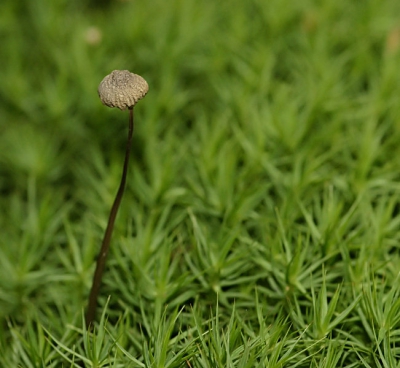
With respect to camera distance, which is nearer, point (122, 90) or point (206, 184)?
point (122, 90)

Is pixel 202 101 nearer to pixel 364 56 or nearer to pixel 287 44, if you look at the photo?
pixel 287 44

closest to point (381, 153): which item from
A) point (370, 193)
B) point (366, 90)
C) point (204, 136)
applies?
point (370, 193)

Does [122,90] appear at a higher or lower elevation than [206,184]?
higher

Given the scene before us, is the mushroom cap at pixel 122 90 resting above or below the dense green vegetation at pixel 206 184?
above
